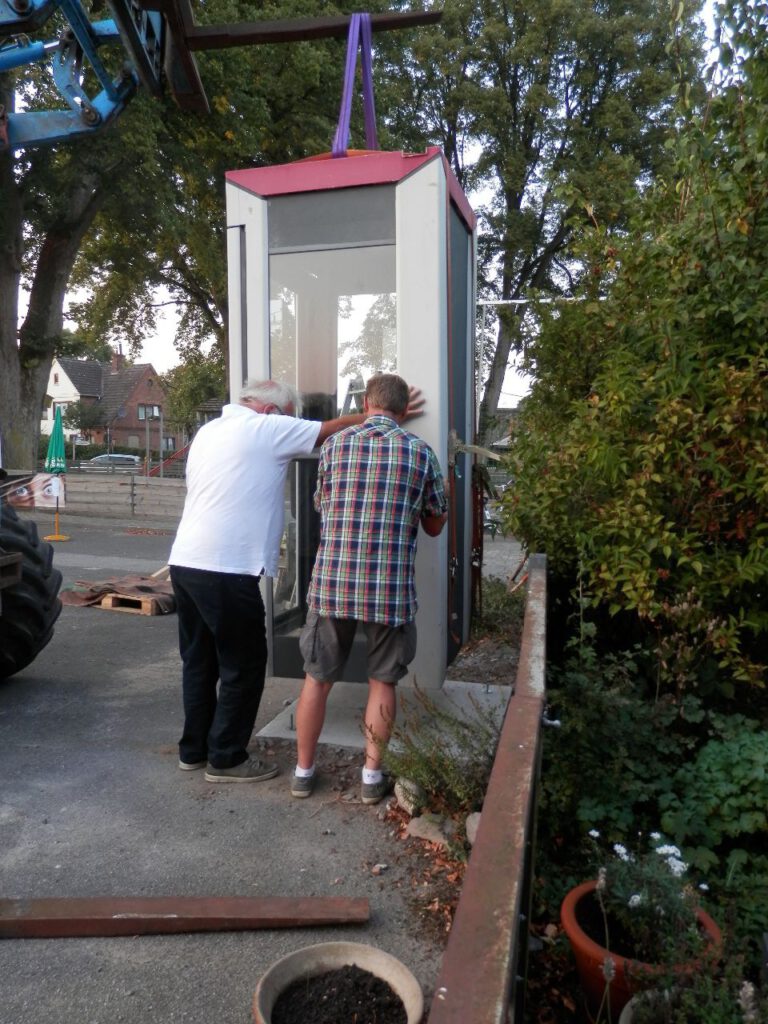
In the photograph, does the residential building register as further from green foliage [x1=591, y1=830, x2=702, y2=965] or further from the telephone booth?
green foliage [x1=591, y1=830, x2=702, y2=965]

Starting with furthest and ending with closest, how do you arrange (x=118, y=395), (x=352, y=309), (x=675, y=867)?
(x=118, y=395) → (x=352, y=309) → (x=675, y=867)

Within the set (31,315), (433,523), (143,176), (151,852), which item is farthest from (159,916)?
(31,315)

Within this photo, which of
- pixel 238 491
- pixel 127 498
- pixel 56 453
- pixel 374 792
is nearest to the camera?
pixel 374 792

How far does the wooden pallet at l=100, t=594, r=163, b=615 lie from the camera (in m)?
8.20

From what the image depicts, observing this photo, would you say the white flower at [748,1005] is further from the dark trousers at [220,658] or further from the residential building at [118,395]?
the residential building at [118,395]

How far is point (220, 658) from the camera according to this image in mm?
3871

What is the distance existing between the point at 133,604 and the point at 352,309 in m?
4.72

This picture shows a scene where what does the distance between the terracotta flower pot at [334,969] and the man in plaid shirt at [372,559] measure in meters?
1.15

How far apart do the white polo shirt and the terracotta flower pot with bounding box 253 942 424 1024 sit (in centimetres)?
172

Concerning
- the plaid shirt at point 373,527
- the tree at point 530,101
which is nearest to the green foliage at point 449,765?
the plaid shirt at point 373,527

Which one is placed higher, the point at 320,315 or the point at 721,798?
the point at 320,315

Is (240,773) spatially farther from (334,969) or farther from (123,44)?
(123,44)

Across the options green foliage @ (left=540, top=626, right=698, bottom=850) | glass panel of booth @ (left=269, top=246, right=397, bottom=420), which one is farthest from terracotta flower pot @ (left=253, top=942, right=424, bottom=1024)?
glass panel of booth @ (left=269, top=246, right=397, bottom=420)

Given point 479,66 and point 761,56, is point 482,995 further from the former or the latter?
point 479,66
